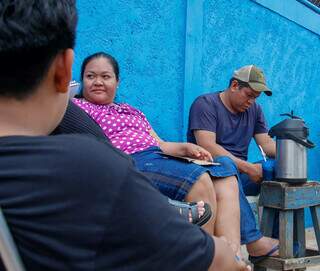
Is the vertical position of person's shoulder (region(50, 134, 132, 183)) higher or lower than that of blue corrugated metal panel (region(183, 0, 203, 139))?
lower

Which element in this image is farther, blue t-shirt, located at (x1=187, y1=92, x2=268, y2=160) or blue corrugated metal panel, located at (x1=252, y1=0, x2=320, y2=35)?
blue corrugated metal panel, located at (x1=252, y1=0, x2=320, y2=35)

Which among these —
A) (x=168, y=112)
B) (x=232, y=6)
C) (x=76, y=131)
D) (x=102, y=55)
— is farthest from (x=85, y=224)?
(x=232, y=6)

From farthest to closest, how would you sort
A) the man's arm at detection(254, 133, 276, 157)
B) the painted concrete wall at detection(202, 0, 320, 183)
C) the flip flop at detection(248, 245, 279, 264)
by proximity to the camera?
the painted concrete wall at detection(202, 0, 320, 183)
the man's arm at detection(254, 133, 276, 157)
the flip flop at detection(248, 245, 279, 264)


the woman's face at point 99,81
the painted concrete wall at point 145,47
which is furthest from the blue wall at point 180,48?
the woman's face at point 99,81

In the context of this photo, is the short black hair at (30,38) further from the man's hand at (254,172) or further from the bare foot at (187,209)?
the man's hand at (254,172)

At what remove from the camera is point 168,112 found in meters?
3.88

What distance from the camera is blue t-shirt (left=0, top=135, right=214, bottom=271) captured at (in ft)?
2.75

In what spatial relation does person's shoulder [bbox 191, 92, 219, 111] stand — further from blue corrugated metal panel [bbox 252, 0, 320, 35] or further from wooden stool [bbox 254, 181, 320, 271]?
blue corrugated metal panel [bbox 252, 0, 320, 35]

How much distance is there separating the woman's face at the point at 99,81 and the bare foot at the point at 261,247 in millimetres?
1156

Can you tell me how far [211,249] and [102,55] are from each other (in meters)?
2.16

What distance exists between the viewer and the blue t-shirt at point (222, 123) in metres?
3.48

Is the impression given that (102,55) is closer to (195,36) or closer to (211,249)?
(195,36)

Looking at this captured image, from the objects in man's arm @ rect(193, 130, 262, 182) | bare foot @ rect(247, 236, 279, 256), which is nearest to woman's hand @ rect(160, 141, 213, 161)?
man's arm @ rect(193, 130, 262, 182)

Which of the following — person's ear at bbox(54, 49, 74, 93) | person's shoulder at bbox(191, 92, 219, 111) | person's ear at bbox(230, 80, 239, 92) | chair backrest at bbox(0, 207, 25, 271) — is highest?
person's ear at bbox(230, 80, 239, 92)
